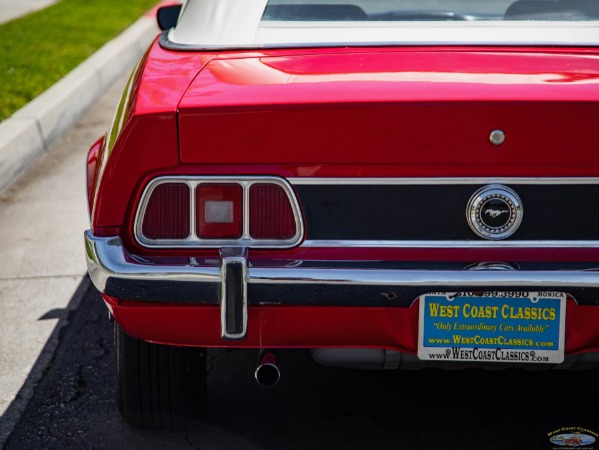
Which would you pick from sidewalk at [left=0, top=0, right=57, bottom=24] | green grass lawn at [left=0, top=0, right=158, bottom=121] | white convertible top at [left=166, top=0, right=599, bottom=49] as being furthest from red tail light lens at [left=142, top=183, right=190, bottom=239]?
sidewalk at [left=0, top=0, right=57, bottom=24]

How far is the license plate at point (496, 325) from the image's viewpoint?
9.38 ft

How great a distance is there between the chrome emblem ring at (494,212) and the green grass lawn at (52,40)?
542 cm

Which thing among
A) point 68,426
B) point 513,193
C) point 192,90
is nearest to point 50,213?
point 68,426

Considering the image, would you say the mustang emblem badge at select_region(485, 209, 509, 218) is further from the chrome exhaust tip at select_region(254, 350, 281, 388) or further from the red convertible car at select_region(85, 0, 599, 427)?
the chrome exhaust tip at select_region(254, 350, 281, 388)

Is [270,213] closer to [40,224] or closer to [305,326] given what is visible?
[305,326]

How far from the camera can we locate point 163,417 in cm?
348

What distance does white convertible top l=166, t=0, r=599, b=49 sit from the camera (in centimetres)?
342

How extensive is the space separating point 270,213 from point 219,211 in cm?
14

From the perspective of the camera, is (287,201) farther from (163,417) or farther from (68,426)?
(68,426)

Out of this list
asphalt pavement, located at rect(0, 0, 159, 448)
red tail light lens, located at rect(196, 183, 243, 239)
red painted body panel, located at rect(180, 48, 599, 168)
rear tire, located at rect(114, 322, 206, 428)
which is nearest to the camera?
red painted body panel, located at rect(180, 48, 599, 168)

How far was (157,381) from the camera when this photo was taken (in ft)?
Answer: 11.1

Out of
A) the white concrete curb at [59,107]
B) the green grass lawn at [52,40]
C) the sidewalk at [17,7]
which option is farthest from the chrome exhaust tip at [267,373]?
the sidewalk at [17,7]

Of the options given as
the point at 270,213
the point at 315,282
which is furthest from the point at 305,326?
the point at 270,213

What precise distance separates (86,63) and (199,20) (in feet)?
20.9
